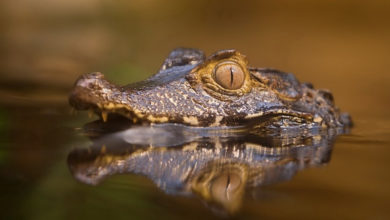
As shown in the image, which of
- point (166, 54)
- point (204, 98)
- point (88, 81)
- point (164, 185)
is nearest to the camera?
point (164, 185)

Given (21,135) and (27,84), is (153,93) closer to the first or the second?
(21,135)

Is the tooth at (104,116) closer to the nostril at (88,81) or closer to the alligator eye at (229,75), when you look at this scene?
the nostril at (88,81)

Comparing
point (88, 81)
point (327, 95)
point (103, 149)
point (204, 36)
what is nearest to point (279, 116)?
point (327, 95)

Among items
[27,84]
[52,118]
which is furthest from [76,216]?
[27,84]

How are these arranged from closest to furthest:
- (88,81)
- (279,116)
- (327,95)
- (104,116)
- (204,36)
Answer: (88,81)
(104,116)
(279,116)
(327,95)
(204,36)

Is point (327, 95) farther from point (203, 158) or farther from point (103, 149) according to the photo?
point (103, 149)

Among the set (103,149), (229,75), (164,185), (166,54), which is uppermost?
(166,54)

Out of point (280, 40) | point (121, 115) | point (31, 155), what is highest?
point (280, 40)

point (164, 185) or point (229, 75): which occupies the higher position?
point (229, 75)

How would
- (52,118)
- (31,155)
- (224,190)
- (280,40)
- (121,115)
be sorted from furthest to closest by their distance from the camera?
(280,40), (52,118), (121,115), (31,155), (224,190)
